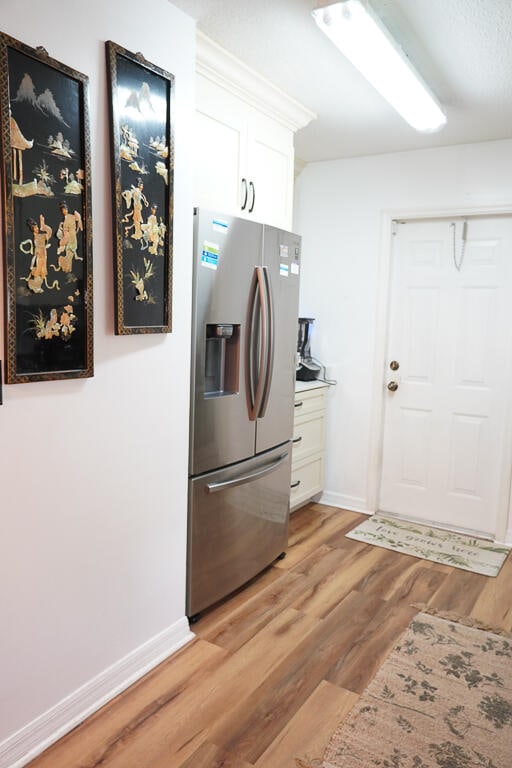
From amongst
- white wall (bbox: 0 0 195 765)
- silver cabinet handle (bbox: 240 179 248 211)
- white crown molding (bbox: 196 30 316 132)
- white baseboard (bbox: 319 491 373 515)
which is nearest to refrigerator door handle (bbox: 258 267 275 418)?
silver cabinet handle (bbox: 240 179 248 211)

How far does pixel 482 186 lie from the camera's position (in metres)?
3.55

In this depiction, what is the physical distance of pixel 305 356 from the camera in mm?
4184

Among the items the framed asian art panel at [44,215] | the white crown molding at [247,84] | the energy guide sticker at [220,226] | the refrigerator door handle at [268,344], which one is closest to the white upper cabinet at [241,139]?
the white crown molding at [247,84]

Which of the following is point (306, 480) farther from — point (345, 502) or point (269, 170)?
point (269, 170)

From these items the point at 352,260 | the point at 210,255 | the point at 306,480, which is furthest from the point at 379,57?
the point at 306,480

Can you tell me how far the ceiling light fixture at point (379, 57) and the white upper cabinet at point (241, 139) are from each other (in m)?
0.55

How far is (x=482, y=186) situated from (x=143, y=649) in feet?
10.4

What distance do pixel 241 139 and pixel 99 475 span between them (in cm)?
170

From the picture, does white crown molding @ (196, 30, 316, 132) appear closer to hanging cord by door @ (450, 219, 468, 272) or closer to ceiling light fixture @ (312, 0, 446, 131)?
ceiling light fixture @ (312, 0, 446, 131)

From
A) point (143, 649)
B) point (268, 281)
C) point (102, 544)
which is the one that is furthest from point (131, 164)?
point (143, 649)

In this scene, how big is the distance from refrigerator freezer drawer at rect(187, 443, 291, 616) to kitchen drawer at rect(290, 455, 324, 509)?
0.58m

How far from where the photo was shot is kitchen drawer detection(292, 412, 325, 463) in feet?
12.2

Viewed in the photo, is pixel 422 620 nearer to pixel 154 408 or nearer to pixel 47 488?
pixel 154 408

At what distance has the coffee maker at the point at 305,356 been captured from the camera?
4.05 m
